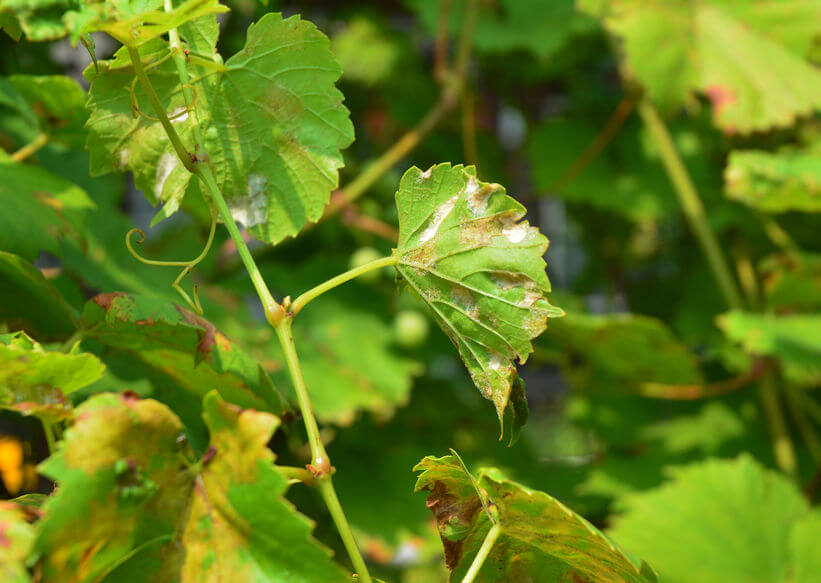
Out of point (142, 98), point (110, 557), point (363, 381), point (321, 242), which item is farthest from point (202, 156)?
point (321, 242)

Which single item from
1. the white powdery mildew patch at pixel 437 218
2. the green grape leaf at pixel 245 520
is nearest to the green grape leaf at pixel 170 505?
the green grape leaf at pixel 245 520

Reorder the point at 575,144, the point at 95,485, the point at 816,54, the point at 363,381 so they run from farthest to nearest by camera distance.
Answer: the point at 575,144 < the point at 816,54 < the point at 363,381 < the point at 95,485

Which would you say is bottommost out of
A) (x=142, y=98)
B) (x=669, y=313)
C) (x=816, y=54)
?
(x=669, y=313)

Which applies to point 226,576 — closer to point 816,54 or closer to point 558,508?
point 558,508

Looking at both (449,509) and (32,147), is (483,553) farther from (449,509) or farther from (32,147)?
(32,147)

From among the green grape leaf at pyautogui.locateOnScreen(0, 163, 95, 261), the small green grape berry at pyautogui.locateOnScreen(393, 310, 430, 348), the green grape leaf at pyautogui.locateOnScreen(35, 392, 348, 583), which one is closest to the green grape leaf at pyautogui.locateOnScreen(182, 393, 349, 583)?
the green grape leaf at pyautogui.locateOnScreen(35, 392, 348, 583)

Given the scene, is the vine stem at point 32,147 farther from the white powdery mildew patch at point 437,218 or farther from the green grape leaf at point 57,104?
the white powdery mildew patch at point 437,218
